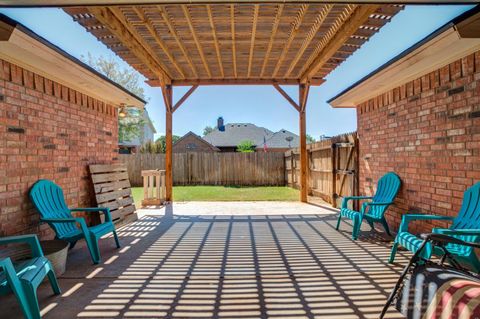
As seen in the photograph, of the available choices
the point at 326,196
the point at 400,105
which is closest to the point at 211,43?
the point at 400,105

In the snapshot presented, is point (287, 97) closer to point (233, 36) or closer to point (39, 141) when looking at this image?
point (233, 36)

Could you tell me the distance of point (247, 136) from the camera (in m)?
27.6

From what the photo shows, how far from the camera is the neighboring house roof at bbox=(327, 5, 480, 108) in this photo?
255 centimetres

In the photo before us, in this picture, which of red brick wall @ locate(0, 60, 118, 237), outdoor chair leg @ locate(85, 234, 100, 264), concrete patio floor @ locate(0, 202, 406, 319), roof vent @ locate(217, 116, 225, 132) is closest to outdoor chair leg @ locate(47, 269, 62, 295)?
concrete patio floor @ locate(0, 202, 406, 319)

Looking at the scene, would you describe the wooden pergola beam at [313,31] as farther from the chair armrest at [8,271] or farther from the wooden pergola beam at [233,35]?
the chair armrest at [8,271]

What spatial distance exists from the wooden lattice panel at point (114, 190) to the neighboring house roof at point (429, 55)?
15.7 ft

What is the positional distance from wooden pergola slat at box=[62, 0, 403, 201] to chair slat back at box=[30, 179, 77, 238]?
2.25m

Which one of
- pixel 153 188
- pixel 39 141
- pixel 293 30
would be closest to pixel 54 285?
pixel 39 141

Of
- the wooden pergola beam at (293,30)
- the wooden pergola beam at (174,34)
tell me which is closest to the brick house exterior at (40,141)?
the wooden pergola beam at (174,34)

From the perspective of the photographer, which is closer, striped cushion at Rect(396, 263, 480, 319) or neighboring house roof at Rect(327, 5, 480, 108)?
striped cushion at Rect(396, 263, 480, 319)

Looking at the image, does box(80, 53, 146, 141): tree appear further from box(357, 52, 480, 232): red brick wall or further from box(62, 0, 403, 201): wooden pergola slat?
box(357, 52, 480, 232): red brick wall

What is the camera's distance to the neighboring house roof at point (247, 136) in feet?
88.9

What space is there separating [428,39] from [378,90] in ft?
6.40

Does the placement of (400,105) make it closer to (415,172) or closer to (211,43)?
(415,172)
